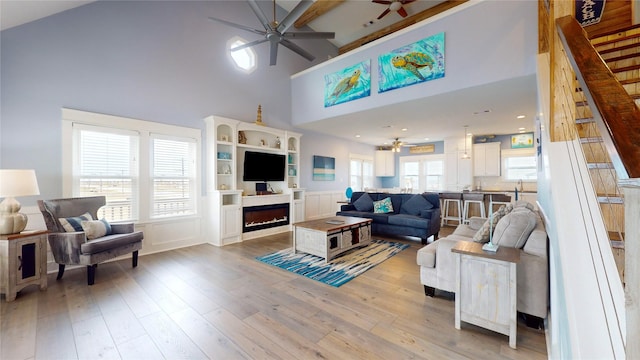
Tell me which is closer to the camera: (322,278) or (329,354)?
(329,354)

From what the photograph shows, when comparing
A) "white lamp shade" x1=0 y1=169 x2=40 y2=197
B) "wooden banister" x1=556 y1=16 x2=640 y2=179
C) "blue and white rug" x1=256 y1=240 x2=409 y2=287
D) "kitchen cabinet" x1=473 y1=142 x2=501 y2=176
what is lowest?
"blue and white rug" x1=256 y1=240 x2=409 y2=287

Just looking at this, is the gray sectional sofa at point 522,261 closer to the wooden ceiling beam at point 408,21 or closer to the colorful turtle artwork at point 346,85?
the colorful turtle artwork at point 346,85

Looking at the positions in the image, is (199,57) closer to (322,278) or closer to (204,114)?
(204,114)

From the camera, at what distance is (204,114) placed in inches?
192

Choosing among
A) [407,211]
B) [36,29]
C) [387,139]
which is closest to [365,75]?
[407,211]

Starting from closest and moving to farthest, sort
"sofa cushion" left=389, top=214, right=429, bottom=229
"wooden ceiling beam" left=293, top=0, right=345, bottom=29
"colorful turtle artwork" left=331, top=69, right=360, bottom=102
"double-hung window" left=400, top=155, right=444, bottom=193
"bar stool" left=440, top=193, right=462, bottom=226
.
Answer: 1. "sofa cushion" left=389, top=214, right=429, bottom=229
2. "colorful turtle artwork" left=331, top=69, right=360, bottom=102
3. "wooden ceiling beam" left=293, top=0, right=345, bottom=29
4. "bar stool" left=440, top=193, right=462, bottom=226
5. "double-hung window" left=400, top=155, right=444, bottom=193

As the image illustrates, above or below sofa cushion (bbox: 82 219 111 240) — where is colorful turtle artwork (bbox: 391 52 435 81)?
above

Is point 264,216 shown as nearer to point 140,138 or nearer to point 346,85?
point 140,138

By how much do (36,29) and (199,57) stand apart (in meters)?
2.14

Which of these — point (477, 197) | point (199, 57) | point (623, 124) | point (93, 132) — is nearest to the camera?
point (623, 124)

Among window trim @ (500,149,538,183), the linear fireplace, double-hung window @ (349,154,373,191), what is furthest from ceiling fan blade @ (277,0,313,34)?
window trim @ (500,149,538,183)

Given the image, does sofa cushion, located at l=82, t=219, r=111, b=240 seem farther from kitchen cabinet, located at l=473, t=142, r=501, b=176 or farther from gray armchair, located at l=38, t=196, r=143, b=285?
kitchen cabinet, located at l=473, t=142, r=501, b=176

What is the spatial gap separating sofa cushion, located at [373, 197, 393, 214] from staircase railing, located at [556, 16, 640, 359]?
481cm

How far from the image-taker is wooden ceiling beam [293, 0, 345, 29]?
6.10 meters
